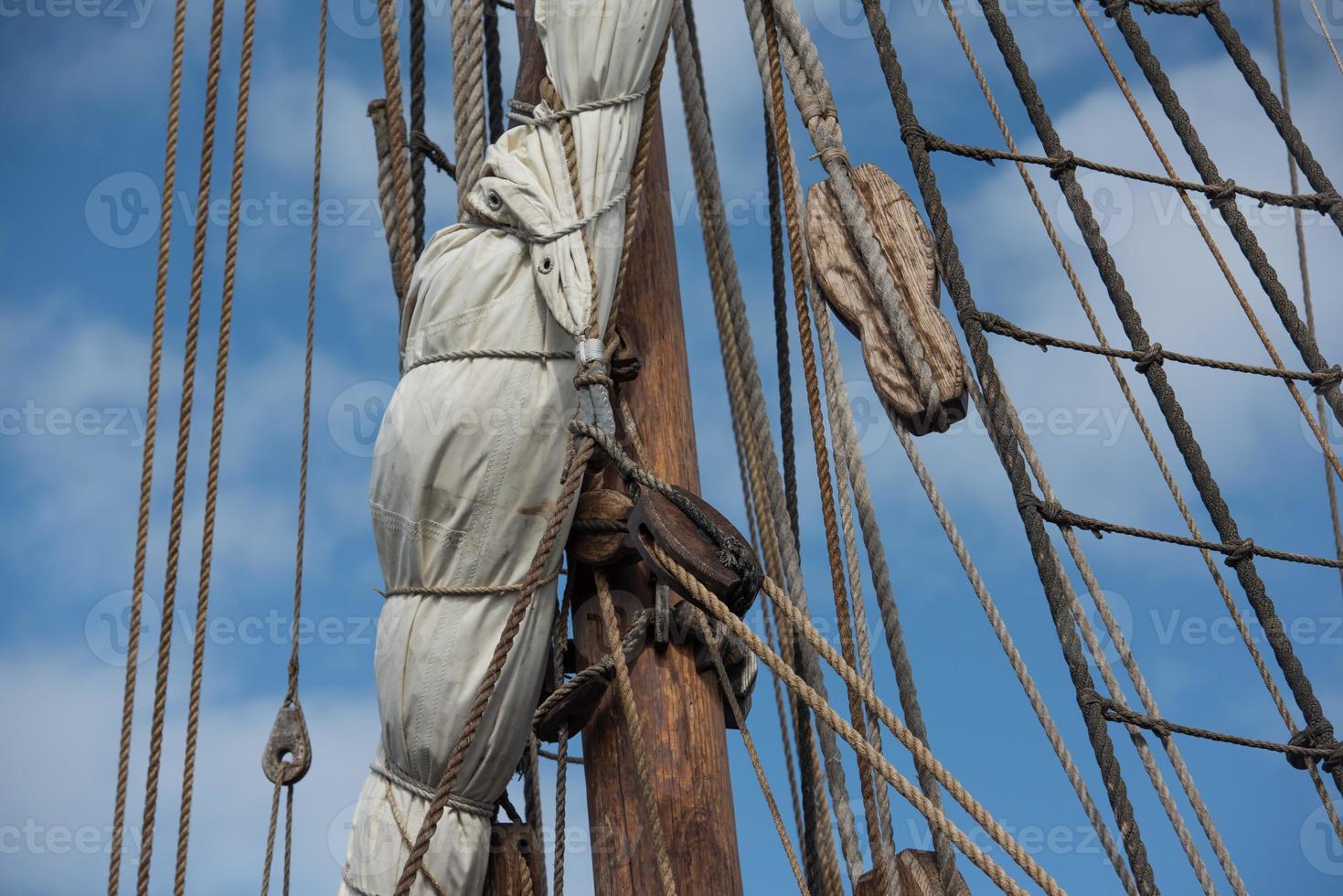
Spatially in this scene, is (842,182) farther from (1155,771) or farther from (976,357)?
(1155,771)

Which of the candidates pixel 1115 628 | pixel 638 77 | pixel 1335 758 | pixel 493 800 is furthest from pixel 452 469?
pixel 1335 758

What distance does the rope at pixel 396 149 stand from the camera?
10.8 ft

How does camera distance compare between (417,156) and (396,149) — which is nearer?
(396,149)

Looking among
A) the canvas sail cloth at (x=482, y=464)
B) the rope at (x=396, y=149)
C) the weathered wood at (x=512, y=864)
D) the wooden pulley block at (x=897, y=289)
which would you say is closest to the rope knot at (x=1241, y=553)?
the wooden pulley block at (x=897, y=289)

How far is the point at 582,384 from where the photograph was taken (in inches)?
103

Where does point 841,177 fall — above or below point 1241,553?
above

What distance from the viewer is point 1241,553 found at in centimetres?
270

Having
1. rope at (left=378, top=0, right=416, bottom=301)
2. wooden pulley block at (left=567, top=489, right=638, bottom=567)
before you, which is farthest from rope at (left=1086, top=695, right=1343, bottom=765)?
rope at (left=378, top=0, right=416, bottom=301)

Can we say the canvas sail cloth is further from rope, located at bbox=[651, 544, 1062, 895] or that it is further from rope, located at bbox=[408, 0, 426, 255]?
rope, located at bbox=[408, 0, 426, 255]

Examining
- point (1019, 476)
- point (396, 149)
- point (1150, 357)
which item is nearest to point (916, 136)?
point (1150, 357)

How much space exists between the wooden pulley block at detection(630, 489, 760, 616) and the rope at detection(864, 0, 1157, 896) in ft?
1.92

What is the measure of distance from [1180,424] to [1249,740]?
2.00 feet

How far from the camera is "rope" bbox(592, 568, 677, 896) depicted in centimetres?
245

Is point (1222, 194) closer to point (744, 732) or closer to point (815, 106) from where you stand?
point (815, 106)
